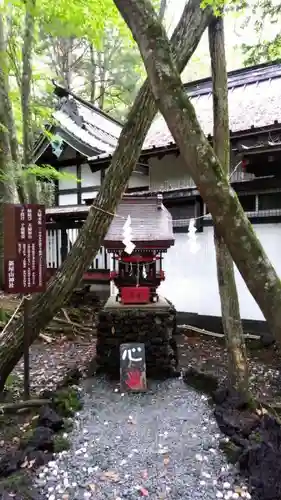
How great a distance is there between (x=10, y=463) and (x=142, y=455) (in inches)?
50.7

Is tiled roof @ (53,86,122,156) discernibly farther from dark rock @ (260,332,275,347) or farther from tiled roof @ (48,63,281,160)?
dark rock @ (260,332,275,347)

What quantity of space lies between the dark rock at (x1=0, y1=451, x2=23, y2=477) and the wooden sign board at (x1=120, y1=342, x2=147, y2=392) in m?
2.20

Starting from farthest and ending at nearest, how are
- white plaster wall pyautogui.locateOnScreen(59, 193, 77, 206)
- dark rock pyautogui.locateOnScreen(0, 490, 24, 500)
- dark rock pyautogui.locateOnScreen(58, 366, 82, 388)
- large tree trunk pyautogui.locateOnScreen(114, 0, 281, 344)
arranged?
white plaster wall pyautogui.locateOnScreen(59, 193, 77, 206) → dark rock pyautogui.locateOnScreen(58, 366, 82, 388) → dark rock pyautogui.locateOnScreen(0, 490, 24, 500) → large tree trunk pyautogui.locateOnScreen(114, 0, 281, 344)

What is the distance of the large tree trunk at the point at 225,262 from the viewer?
482cm

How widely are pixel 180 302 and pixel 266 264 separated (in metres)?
6.76

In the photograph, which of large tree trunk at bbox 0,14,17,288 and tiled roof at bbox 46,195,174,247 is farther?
large tree trunk at bbox 0,14,17,288

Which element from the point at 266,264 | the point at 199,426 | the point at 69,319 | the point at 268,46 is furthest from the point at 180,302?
the point at 266,264

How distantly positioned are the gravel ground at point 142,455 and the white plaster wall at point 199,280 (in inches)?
122

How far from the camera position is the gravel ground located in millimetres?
3387

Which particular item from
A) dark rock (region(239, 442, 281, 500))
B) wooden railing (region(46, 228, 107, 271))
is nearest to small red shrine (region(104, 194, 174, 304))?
dark rock (region(239, 442, 281, 500))

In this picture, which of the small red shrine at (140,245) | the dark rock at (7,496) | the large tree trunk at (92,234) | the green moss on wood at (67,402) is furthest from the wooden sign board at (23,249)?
the dark rock at (7,496)

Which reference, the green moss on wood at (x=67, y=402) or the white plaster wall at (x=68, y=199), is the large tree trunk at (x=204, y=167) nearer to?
the green moss on wood at (x=67, y=402)

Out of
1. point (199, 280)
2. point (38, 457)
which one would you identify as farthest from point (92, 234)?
point (199, 280)

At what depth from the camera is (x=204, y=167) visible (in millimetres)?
2496
